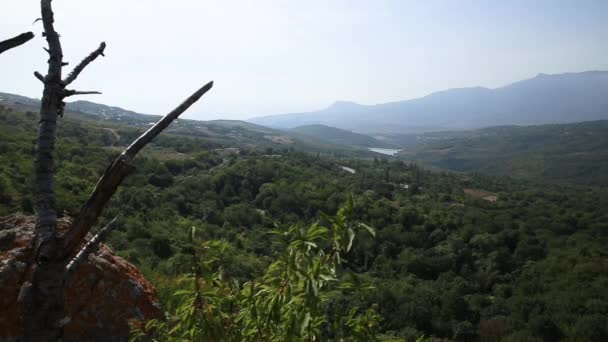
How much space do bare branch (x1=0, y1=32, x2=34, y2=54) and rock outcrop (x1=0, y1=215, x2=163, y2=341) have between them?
7.52 feet

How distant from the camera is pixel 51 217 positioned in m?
1.43

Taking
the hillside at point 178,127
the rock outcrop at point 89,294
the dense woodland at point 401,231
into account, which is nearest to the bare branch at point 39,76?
the rock outcrop at point 89,294

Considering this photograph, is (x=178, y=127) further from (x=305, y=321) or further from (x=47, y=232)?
(x=305, y=321)

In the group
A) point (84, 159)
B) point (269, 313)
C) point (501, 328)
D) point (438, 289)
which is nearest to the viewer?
point (269, 313)

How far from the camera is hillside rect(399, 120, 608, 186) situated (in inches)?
4872

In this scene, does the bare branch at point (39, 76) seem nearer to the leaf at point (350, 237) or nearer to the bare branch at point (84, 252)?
the bare branch at point (84, 252)

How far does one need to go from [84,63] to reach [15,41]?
27 cm

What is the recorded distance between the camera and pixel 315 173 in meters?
64.9

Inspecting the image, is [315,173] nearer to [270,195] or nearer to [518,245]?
[270,195]

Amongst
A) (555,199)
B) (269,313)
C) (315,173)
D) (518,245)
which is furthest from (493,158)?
(269,313)

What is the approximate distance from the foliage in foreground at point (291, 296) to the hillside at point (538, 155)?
13759 centimetres

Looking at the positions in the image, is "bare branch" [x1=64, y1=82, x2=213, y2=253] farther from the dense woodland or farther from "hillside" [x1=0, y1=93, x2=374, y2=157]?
"hillside" [x1=0, y1=93, x2=374, y2=157]

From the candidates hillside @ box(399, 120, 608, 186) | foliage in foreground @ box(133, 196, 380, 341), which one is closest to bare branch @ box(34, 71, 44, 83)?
foliage in foreground @ box(133, 196, 380, 341)

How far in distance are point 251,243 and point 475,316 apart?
18812 millimetres
